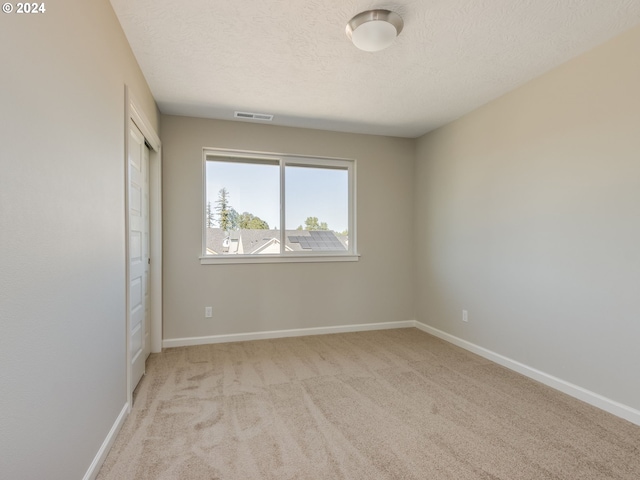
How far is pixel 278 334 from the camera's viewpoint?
383 cm

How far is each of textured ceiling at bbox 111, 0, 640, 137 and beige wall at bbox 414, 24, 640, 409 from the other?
27 centimetres

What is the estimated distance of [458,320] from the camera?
3.59m

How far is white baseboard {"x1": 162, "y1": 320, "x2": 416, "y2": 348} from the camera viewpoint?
11.5 feet

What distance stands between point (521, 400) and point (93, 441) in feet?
8.83

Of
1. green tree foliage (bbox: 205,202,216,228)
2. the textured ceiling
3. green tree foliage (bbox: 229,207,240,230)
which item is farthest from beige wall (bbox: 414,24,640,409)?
green tree foliage (bbox: 205,202,216,228)

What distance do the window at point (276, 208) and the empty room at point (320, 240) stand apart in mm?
26

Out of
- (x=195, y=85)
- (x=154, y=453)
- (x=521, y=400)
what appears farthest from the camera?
(x=195, y=85)

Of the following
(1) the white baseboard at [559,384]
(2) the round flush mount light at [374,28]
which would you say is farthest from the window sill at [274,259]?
(2) the round flush mount light at [374,28]

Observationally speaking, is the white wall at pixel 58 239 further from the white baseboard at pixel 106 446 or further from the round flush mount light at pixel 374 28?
the round flush mount light at pixel 374 28

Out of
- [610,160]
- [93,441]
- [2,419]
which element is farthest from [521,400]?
[2,419]

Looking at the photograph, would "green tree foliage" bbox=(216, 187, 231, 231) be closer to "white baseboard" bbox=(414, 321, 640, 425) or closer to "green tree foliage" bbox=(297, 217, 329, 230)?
"green tree foliage" bbox=(297, 217, 329, 230)

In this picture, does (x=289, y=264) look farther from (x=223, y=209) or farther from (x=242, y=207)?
(x=223, y=209)

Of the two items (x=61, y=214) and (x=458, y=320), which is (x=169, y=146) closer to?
(x=61, y=214)

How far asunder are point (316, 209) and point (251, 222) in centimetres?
84
